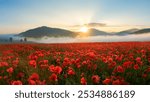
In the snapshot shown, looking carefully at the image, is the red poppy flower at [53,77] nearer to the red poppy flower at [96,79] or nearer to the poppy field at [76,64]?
the poppy field at [76,64]

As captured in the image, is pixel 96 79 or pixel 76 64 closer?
pixel 96 79

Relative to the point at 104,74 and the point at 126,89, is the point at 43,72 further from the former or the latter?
the point at 126,89

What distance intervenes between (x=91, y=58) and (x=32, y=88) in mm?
713

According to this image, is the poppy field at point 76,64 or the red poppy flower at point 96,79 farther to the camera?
the poppy field at point 76,64

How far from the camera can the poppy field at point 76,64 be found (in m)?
2.79

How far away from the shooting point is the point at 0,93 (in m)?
3.25

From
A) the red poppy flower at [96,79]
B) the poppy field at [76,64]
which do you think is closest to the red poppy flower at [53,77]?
the poppy field at [76,64]

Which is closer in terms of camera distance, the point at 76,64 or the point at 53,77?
the point at 53,77

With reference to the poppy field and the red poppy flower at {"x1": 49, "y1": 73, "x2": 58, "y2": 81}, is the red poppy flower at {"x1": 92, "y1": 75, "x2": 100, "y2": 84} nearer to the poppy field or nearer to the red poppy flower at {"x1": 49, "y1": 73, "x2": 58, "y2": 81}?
the poppy field

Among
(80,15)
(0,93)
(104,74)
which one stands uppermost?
(80,15)

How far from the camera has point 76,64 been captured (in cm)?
304

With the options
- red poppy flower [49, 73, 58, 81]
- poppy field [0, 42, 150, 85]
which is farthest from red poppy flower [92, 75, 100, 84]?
red poppy flower [49, 73, 58, 81]

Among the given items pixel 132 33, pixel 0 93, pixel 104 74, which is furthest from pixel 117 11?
pixel 0 93

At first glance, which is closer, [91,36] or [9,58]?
[9,58]
